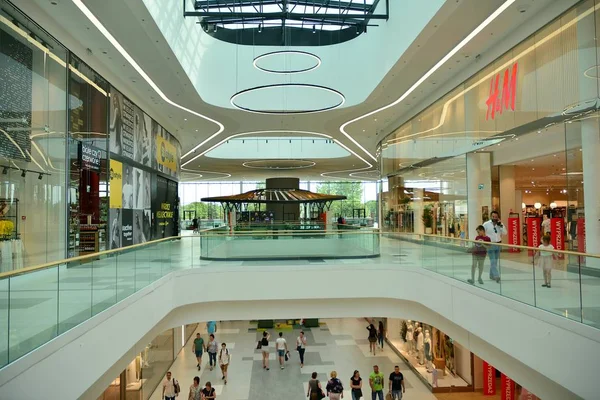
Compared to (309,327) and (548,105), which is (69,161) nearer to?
(548,105)

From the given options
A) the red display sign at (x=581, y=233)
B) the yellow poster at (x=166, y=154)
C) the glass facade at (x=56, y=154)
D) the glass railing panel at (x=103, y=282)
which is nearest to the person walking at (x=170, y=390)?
the glass facade at (x=56, y=154)

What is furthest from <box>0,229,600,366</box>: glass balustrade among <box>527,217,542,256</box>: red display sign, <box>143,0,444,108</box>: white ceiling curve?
<box>143,0,444,108</box>: white ceiling curve

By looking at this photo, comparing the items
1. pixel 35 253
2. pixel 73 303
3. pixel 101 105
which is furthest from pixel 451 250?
pixel 101 105

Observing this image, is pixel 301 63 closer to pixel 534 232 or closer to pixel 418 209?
pixel 418 209

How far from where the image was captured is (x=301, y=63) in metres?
17.1

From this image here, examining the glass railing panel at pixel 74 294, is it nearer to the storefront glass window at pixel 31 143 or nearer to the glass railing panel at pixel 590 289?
the storefront glass window at pixel 31 143

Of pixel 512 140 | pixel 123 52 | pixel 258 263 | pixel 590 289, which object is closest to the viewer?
pixel 590 289

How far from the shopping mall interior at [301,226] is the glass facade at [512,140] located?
0.23 feet

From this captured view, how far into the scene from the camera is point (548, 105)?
33.7ft

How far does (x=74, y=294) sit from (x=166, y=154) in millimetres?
17007

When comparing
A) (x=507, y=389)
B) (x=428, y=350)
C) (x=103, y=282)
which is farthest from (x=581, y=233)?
(x=103, y=282)

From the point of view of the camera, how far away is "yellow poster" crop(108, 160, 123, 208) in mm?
13977

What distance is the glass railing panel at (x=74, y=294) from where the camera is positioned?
563 cm

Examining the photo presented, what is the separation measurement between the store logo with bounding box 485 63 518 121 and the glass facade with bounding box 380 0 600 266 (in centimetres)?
3
